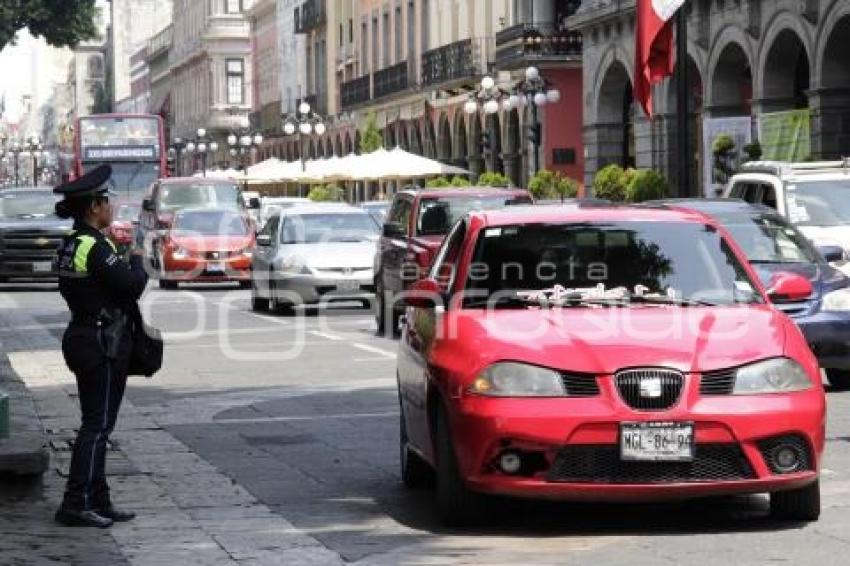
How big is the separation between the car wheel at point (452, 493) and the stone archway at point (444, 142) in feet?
208

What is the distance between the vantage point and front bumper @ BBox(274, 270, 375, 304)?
104ft

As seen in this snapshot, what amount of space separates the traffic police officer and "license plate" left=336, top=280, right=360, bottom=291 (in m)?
20.7

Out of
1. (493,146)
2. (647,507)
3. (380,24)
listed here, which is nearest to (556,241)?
(647,507)

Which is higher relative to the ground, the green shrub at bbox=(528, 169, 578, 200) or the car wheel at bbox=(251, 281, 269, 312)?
the green shrub at bbox=(528, 169, 578, 200)

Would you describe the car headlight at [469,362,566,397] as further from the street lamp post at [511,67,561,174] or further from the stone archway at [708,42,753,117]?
the street lamp post at [511,67,561,174]

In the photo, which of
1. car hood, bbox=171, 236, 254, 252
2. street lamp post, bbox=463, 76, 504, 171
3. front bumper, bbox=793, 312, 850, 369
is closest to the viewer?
front bumper, bbox=793, 312, 850, 369

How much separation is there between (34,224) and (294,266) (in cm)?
1182

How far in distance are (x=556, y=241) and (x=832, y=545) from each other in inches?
97.7

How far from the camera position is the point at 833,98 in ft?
127

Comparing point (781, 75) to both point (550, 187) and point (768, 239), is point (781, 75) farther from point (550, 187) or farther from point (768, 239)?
point (768, 239)

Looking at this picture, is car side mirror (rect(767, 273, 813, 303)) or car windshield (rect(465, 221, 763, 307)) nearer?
car windshield (rect(465, 221, 763, 307))

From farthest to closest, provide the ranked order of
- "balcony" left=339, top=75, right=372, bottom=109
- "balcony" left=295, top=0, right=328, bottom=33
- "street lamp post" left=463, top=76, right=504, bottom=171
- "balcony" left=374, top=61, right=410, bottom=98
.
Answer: "balcony" left=295, top=0, right=328, bottom=33, "balcony" left=339, top=75, right=372, bottom=109, "balcony" left=374, top=61, right=410, bottom=98, "street lamp post" left=463, top=76, right=504, bottom=171

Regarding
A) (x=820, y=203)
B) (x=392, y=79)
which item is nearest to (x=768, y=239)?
(x=820, y=203)

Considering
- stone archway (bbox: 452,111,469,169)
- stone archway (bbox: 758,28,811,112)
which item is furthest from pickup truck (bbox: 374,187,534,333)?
stone archway (bbox: 452,111,469,169)
